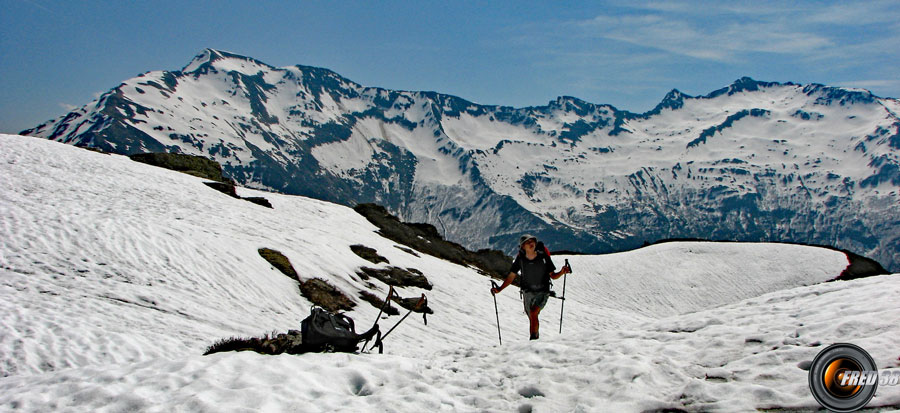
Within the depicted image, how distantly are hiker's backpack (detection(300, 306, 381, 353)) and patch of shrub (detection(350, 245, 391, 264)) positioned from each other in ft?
62.1

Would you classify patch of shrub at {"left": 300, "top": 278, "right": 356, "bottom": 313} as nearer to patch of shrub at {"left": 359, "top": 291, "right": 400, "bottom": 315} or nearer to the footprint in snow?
patch of shrub at {"left": 359, "top": 291, "right": 400, "bottom": 315}

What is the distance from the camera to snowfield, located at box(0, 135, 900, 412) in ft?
22.8

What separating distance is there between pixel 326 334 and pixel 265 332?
511cm

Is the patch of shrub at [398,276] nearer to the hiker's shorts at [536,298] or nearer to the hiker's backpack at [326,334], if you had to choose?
the hiker's shorts at [536,298]

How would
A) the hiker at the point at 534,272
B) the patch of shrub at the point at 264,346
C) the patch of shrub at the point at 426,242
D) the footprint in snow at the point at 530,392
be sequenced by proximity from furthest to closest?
1. the patch of shrub at the point at 426,242
2. the hiker at the point at 534,272
3. the patch of shrub at the point at 264,346
4. the footprint in snow at the point at 530,392

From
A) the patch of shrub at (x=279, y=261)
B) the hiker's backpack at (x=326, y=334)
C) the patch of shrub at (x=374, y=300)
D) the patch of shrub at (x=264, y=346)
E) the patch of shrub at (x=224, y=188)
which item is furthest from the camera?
the patch of shrub at (x=224, y=188)

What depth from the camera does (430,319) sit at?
2258cm

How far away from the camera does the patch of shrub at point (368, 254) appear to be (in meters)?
29.5

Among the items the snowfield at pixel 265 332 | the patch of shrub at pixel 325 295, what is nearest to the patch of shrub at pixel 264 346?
the snowfield at pixel 265 332

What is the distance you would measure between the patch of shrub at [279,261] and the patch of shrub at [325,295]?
2.56ft

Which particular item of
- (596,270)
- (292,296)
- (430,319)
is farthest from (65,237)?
(596,270)

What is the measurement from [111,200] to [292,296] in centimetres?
1147

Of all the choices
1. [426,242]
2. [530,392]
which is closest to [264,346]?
[530,392]

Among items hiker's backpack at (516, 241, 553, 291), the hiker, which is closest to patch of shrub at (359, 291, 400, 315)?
the hiker
